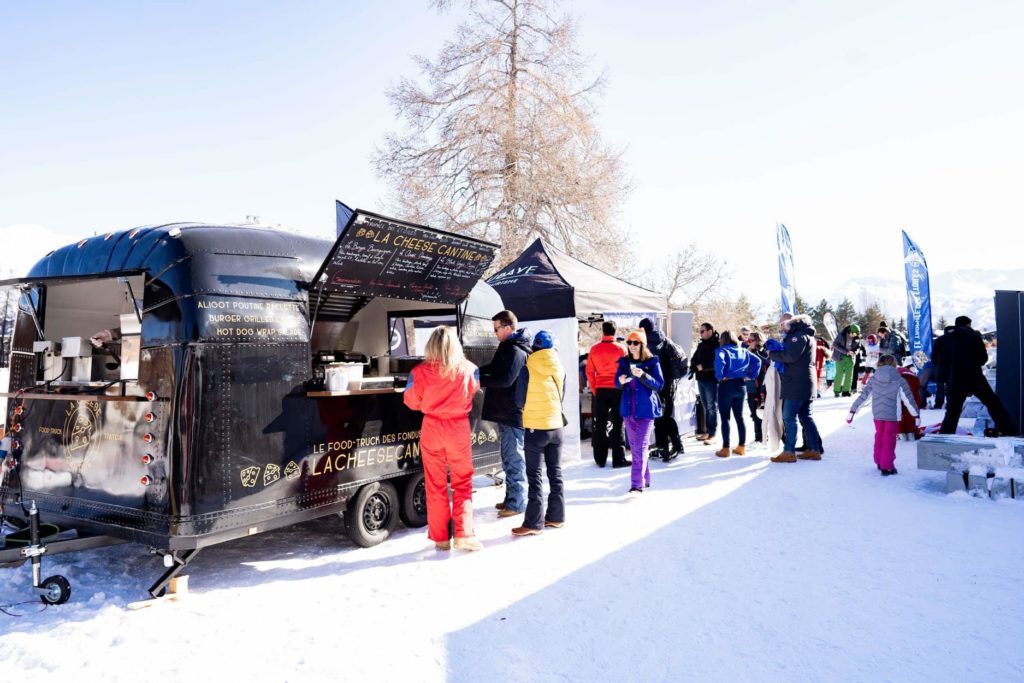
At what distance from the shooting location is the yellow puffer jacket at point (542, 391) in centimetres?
570

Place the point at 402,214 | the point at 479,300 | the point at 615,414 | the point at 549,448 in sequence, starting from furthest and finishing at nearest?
the point at 402,214, the point at 615,414, the point at 479,300, the point at 549,448

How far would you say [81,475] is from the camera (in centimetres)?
474

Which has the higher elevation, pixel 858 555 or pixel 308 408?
pixel 308 408

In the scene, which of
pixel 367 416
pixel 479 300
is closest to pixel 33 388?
pixel 367 416

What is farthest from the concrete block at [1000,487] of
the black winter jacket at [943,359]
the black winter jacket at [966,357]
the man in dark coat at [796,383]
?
the black winter jacket at [943,359]

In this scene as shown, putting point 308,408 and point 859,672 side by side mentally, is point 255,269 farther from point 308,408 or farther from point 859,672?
point 859,672

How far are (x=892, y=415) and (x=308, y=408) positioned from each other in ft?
21.1

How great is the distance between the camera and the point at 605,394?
863cm

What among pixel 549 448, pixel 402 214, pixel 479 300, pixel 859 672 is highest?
pixel 402 214

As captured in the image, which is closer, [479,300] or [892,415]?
[479,300]

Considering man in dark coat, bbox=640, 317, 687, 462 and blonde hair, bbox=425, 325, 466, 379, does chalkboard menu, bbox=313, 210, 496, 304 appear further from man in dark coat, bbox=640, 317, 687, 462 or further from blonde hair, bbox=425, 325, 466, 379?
man in dark coat, bbox=640, 317, 687, 462

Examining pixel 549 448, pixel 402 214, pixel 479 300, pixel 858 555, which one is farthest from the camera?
pixel 402 214

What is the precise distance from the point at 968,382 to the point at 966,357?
329 mm

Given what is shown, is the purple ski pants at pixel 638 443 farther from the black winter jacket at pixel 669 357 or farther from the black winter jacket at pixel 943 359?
the black winter jacket at pixel 943 359
